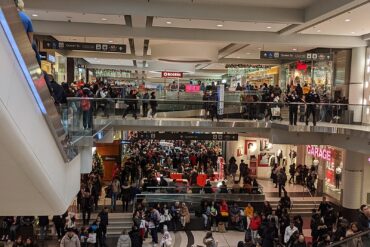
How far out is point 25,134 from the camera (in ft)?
11.8

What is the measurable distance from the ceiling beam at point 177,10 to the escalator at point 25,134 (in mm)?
9502

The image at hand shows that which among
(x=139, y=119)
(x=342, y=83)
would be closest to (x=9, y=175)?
(x=139, y=119)

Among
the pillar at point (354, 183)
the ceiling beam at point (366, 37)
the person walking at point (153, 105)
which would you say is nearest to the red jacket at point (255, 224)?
the pillar at point (354, 183)

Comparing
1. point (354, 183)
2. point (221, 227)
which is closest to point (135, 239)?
point (221, 227)

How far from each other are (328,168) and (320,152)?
1.06 m

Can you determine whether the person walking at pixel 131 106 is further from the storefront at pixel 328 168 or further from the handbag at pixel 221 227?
the storefront at pixel 328 168

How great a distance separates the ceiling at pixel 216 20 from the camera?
13.8 m

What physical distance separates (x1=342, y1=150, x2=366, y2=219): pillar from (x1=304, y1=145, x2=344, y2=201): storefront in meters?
1.42

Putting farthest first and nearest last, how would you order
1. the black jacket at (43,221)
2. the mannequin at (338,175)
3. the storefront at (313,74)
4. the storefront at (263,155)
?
the storefront at (263,155) → the storefront at (313,74) → the mannequin at (338,175) → the black jacket at (43,221)

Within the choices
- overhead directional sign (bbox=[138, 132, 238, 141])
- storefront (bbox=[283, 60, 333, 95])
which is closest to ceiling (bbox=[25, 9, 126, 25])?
overhead directional sign (bbox=[138, 132, 238, 141])

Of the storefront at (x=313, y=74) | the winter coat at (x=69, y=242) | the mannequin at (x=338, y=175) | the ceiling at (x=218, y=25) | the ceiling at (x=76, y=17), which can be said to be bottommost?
the winter coat at (x=69, y=242)

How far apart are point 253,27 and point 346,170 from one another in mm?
7393

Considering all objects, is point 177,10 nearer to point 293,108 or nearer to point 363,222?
point 293,108

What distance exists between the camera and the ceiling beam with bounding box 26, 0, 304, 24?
13883mm
